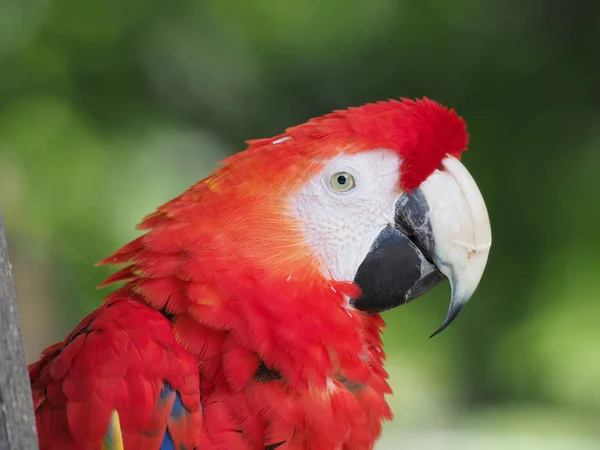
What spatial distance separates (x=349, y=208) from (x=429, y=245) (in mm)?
191

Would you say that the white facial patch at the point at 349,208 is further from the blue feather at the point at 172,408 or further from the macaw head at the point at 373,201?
the blue feather at the point at 172,408

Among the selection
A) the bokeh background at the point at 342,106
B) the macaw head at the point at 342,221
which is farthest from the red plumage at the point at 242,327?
the bokeh background at the point at 342,106

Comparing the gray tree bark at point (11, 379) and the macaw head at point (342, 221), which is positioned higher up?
the macaw head at point (342, 221)

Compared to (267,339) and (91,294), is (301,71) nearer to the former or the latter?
(91,294)

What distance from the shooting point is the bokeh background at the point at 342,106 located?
479 centimetres

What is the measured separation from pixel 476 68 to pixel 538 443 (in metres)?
2.87

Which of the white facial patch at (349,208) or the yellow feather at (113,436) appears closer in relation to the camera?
the yellow feather at (113,436)

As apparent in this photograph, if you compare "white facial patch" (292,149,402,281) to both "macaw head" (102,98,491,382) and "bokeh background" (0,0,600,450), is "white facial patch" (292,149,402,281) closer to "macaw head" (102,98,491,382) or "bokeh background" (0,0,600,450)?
"macaw head" (102,98,491,382)

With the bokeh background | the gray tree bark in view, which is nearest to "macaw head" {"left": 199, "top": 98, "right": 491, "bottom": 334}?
the gray tree bark

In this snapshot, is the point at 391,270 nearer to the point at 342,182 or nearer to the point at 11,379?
the point at 342,182

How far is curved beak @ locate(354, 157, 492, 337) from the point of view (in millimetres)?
1478

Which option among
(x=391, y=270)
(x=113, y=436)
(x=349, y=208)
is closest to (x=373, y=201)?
(x=349, y=208)

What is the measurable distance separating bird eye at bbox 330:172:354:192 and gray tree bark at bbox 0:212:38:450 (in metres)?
0.75

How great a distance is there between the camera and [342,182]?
151cm
